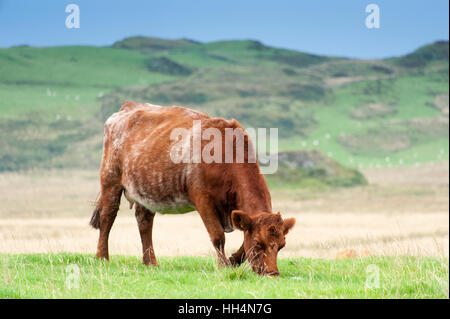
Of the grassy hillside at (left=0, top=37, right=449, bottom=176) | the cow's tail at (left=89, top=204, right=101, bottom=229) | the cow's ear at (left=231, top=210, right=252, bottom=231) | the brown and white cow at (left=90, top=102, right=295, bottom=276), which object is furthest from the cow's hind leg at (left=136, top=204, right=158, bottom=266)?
the grassy hillside at (left=0, top=37, right=449, bottom=176)

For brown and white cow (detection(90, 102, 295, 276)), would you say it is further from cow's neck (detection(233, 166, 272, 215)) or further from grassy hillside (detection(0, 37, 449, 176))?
grassy hillside (detection(0, 37, 449, 176))

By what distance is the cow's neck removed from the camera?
35.5ft

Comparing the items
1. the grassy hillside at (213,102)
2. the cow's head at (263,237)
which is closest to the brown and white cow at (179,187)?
the cow's head at (263,237)

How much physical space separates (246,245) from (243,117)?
99.6 meters

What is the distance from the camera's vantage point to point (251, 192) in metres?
10.9

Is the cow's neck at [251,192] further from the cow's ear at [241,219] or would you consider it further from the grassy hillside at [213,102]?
the grassy hillside at [213,102]

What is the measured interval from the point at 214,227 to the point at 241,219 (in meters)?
0.94

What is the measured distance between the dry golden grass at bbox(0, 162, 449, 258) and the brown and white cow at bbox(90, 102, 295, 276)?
4.24 ft

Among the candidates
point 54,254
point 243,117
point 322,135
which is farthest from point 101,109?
point 54,254

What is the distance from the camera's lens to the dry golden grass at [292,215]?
1784 centimetres

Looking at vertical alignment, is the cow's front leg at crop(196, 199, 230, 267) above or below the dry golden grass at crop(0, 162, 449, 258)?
above

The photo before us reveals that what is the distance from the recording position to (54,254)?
13.6 m
